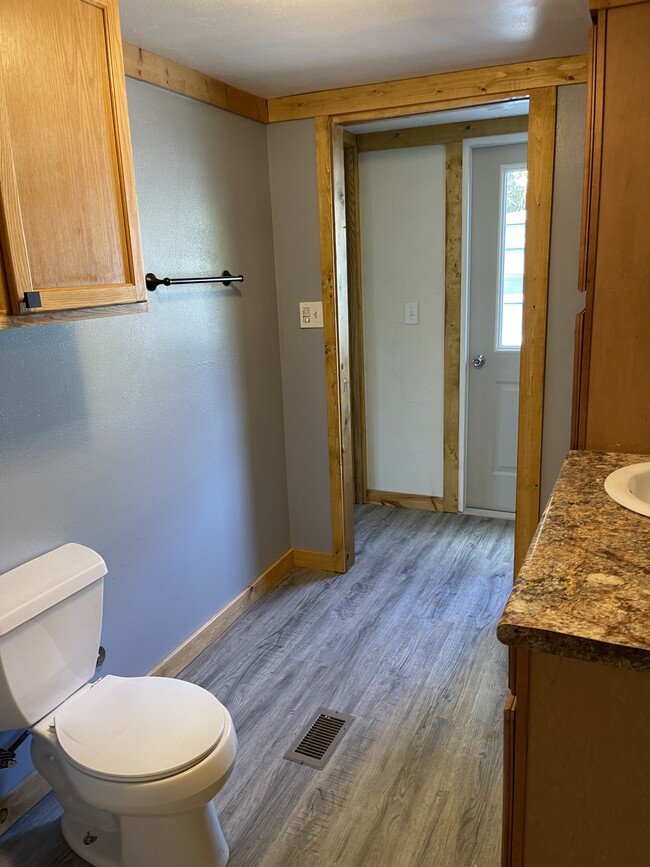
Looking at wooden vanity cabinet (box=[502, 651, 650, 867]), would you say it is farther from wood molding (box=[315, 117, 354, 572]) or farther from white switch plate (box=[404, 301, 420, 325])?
white switch plate (box=[404, 301, 420, 325])

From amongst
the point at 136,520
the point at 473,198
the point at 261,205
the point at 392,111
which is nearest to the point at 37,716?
the point at 136,520

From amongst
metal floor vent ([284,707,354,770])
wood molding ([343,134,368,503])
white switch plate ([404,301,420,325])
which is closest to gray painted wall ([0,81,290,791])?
metal floor vent ([284,707,354,770])

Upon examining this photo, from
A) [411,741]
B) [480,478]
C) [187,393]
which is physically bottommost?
[411,741]

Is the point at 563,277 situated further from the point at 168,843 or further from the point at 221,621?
the point at 168,843

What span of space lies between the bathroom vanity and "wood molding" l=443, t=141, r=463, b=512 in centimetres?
255

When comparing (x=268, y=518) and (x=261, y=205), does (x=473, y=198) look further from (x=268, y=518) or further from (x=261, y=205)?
(x=268, y=518)

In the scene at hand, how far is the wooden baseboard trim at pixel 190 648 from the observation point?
185 centimetres

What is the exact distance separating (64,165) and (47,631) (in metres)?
1.12

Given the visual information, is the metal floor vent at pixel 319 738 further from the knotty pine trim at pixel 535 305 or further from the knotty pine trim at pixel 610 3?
the knotty pine trim at pixel 610 3

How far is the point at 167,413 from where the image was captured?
237cm

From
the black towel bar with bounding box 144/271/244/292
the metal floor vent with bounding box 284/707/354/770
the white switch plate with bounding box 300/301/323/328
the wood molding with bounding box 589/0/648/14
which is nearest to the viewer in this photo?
the wood molding with bounding box 589/0/648/14

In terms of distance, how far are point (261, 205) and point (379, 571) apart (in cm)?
181

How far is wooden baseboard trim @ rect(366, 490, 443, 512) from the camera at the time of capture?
4.02m

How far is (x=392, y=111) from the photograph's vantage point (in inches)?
105
